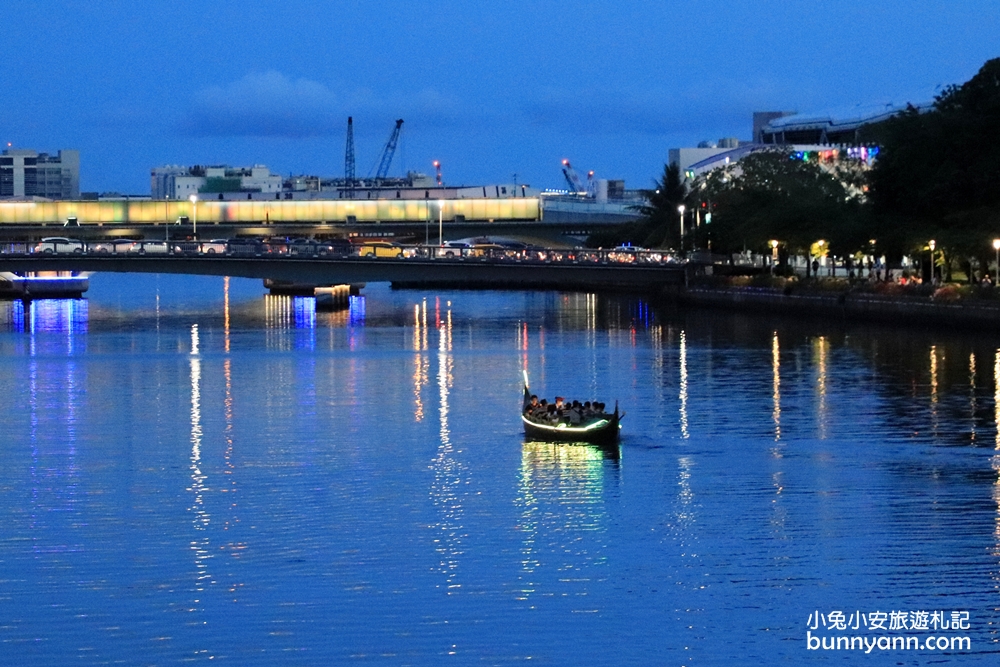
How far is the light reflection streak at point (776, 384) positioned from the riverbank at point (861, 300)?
25.1ft

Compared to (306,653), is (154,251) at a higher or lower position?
higher

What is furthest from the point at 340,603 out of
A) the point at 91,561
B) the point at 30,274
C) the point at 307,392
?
the point at 30,274

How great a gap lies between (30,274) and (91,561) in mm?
120767

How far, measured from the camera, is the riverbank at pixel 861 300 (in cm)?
8100

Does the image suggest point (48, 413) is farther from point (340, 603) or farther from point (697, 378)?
point (340, 603)

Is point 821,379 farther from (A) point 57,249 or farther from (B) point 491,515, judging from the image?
(A) point 57,249

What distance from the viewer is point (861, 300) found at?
95.3 metres

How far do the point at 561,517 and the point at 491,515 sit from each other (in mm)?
1398

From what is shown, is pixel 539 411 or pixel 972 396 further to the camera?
pixel 972 396

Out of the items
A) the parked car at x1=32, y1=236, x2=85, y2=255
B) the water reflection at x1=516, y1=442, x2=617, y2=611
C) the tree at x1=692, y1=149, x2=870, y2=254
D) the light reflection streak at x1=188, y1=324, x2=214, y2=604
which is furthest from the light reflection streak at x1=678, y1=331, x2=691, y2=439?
the parked car at x1=32, y1=236, x2=85, y2=255

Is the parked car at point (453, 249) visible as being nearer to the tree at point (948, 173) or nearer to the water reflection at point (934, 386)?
the tree at point (948, 173)

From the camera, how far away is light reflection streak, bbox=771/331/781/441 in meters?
49.3

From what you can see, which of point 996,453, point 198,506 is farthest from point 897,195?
point 198,506

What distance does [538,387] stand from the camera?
Result: 6144 cm
